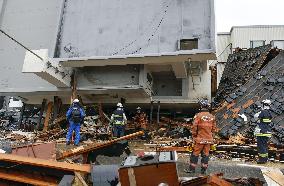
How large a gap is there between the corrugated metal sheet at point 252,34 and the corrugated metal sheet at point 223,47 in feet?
2.66

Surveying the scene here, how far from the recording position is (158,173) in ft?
16.2

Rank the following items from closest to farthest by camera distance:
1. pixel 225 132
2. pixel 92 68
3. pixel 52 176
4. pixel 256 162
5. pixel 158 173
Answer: pixel 158 173, pixel 52 176, pixel 256 162, pixel 225 132, pixel 92 68

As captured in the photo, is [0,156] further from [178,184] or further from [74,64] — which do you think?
[74,64]

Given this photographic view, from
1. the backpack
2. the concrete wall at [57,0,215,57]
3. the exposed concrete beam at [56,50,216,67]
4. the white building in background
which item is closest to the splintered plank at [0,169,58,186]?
A: the backpack

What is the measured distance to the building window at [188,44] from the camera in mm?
14969

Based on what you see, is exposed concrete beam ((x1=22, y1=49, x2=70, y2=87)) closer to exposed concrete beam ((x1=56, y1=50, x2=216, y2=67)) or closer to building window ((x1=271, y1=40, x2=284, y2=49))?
exposed concrete beam ((x1=56, y1=50, x2=216, y2=67))

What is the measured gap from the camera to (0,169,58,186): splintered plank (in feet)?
21.2

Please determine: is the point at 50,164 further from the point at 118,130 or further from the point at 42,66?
the point at 42,66

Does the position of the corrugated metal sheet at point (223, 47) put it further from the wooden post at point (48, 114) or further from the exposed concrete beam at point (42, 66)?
Result: the exposed concrete beam at point (42, 66)

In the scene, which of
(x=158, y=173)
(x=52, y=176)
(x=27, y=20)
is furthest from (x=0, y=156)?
(x=27, y=20)

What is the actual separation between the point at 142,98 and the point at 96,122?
2842 millimetres

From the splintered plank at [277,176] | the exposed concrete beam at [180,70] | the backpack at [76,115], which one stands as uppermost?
the exposed concrete beam at [180,70]

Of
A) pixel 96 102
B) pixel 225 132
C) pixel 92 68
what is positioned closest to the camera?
pixel 225 132

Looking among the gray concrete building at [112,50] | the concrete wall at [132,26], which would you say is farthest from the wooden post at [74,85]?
the concrete wall at [132,26]
